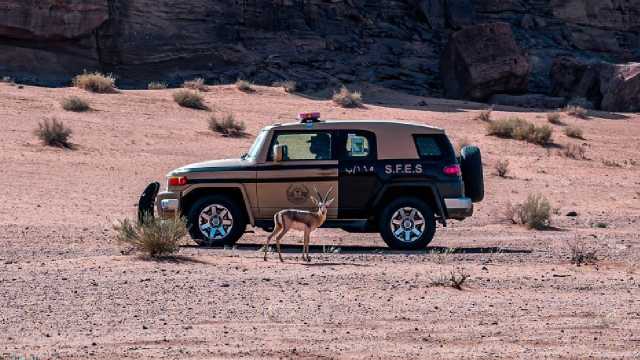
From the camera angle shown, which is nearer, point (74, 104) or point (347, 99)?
point (74, 104)

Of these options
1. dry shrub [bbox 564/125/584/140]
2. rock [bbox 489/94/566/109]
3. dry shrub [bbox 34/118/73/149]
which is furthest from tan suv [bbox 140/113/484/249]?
rock [bbox 489/94/566/109]

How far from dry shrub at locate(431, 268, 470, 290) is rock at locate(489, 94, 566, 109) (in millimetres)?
29520

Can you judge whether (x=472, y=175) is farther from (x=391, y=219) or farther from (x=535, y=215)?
(x=535, y=215)

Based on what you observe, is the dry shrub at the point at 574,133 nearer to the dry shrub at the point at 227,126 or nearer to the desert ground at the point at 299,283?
the desert ground at the point at 299,283

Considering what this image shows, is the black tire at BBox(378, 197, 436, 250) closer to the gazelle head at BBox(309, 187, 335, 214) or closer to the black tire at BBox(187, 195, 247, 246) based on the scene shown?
the gazelle head at BBox(309, 187, 335, 214)

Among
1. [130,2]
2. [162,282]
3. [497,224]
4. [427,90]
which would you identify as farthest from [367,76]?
[162,282]

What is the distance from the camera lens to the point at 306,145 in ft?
59.4

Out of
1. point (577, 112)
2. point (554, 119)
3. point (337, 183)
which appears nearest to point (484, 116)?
point (554, 119)

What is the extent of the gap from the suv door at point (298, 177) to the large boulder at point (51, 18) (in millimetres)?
23445

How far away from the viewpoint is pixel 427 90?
4488 cm

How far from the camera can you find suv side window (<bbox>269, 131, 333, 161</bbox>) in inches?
707

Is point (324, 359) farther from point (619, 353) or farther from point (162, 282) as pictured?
point (162, 282)

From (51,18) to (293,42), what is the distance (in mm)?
9016

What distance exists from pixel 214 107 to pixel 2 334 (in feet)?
86.1
